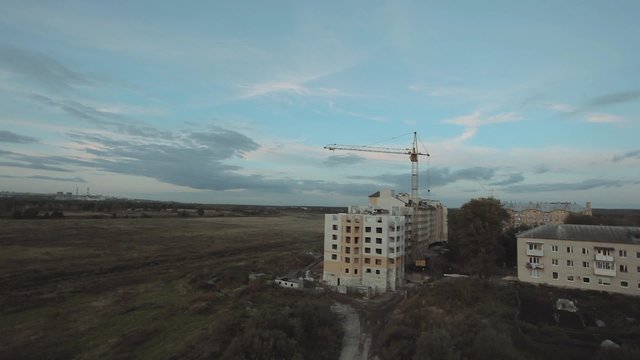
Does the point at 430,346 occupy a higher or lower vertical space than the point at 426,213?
lower

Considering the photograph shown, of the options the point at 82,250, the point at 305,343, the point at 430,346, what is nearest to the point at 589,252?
the point at 430,346

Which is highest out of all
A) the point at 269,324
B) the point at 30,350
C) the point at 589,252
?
the point at 589,252

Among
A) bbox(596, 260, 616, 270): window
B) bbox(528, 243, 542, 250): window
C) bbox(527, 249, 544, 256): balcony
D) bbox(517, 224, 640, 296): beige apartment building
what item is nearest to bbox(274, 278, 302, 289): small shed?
bbox(517, 224, 640, 296): beige apartment building

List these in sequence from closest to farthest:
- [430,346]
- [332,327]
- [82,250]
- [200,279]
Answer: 1. [430,346]
2. [332,327]
3. [200,279]
4. [82,250]

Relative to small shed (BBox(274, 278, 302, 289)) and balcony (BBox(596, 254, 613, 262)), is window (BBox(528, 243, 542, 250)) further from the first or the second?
small shed (BBox(274, 278, 302, 289))

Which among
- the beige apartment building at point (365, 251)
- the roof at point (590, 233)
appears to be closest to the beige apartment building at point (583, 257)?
the roof at point (590, 233)

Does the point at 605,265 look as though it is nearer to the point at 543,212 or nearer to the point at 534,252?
the point at 534,252

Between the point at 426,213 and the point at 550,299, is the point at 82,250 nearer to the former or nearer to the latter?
the point at 426,213
